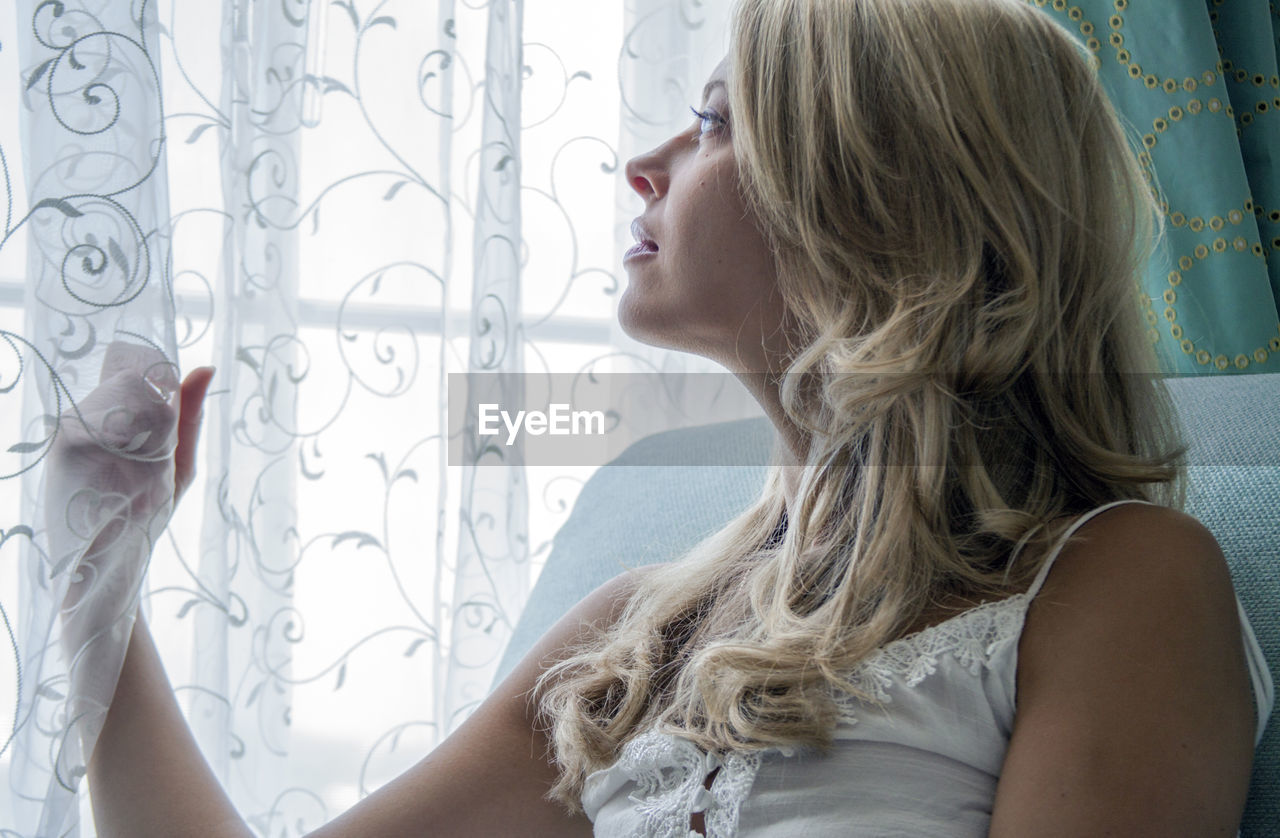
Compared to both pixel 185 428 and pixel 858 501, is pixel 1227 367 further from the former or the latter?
pixel 185 428

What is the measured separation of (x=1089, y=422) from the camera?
2.44ft

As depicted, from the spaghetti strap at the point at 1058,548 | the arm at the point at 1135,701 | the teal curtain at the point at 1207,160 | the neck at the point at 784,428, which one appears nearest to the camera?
the arm at the point at 1135,701

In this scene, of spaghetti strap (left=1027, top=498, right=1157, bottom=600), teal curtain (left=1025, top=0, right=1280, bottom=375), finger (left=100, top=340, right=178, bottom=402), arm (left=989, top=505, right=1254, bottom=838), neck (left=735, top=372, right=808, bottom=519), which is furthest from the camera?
teal curtain (left=1025, top=0, right=1280, bottom=375)

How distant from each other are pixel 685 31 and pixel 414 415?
2.40ft

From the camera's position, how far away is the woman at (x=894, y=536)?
0.60 m

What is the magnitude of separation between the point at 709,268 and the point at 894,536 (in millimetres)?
276

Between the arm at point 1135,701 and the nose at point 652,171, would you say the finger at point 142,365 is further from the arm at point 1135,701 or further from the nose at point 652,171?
the arm at point 1135,701

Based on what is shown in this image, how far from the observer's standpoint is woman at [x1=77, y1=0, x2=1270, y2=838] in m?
0.60

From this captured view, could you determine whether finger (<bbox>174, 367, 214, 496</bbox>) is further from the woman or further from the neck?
the neck

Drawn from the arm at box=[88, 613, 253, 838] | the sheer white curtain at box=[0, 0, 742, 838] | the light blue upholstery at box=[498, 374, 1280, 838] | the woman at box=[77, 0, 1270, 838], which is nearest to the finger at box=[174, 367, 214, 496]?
the woman at box=[77, 0, 1270, 838]

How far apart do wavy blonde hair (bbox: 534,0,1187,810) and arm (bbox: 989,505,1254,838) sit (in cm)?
7

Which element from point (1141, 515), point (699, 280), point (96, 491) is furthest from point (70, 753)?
point (1141, 515)

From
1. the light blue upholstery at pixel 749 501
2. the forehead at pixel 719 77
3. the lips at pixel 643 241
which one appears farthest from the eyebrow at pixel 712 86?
the light blue upholstery at pixel 749 501

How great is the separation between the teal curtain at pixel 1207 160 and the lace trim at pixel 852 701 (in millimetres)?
642
